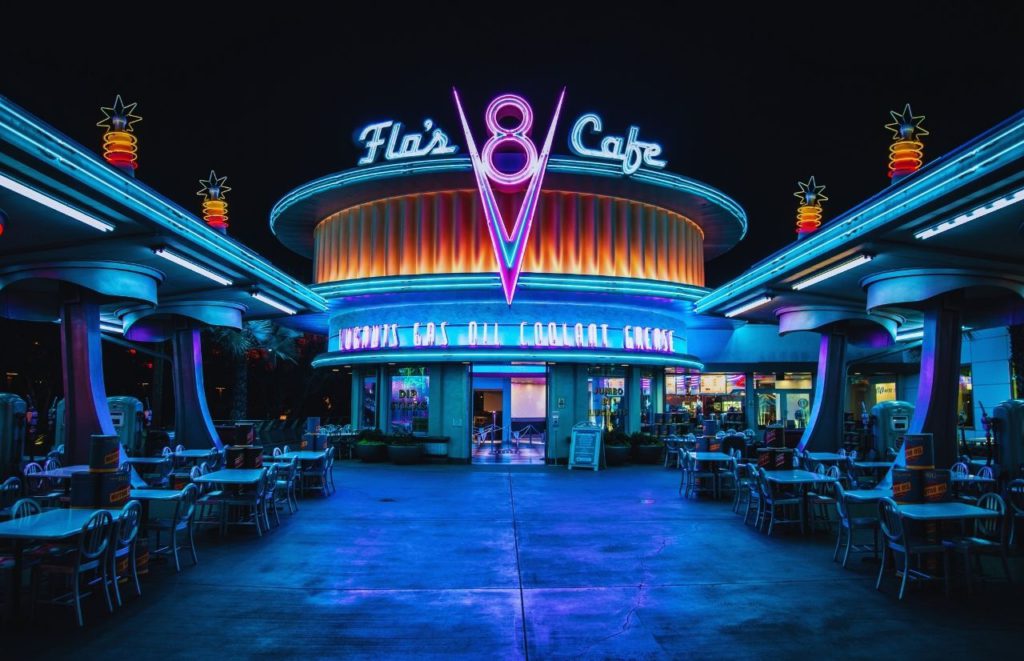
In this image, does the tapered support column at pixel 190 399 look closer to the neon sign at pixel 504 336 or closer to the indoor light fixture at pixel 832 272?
the neon sign at pixel 504 336

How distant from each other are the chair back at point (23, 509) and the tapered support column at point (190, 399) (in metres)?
10.0

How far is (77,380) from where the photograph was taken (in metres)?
13.2

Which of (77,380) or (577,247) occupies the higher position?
(577,247)

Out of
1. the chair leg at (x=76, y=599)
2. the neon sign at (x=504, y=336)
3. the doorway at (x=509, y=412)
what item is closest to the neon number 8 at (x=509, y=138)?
the neon sign at (x=504, y=336)

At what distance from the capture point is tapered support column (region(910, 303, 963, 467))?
12570 mm

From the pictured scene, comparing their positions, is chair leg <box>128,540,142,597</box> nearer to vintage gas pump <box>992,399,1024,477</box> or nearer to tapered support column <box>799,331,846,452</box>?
vintage gas pump <box>992,399,1024,477</box>

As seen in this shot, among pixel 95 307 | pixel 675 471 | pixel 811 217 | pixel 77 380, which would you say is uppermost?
pixel 811 217

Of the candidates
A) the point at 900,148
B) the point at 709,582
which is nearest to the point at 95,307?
the point at 709,582

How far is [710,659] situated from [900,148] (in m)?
11.2

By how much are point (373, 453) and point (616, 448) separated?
27.8ft

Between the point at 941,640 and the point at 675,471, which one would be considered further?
the point at 675,471

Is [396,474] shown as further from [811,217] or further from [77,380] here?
[811,217]

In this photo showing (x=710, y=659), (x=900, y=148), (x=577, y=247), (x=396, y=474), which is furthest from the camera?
(x=577, y=247)

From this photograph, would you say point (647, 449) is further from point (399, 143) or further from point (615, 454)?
point (399, 143)
